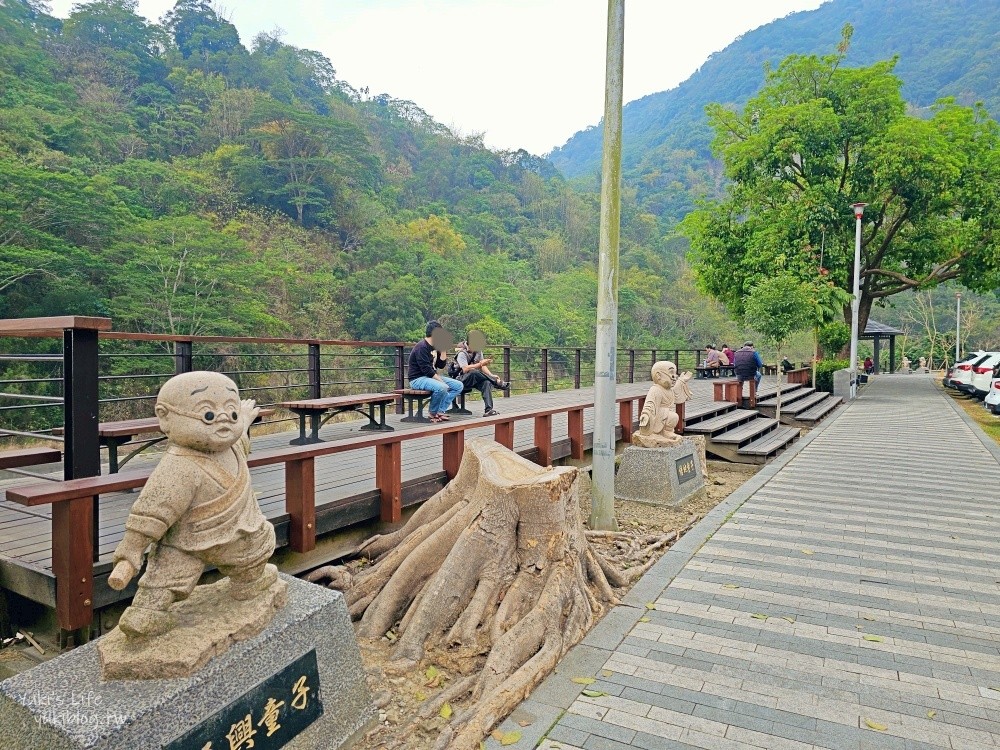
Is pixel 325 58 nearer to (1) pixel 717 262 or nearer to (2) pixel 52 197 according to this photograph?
(2) pixel 52 197

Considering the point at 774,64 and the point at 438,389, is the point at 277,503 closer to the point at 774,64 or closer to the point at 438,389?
the point at 438,389

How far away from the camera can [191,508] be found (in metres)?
2.47

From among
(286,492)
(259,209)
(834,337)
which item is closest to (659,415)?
(286,492)

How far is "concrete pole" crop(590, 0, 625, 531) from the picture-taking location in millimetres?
5641

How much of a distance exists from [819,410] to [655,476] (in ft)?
35.9

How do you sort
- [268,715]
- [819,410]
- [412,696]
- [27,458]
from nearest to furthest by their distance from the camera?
[268,715] < [412,696] < [27,458] < [819,410]

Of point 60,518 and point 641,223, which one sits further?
point 641,223

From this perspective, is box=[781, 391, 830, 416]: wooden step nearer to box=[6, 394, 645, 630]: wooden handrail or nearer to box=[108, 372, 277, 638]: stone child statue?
box=[6, 394, 645, 630]: wooden handrail

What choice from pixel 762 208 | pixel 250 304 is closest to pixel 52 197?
pixel 250 304

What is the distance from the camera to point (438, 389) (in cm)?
796

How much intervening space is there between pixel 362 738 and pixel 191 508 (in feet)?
4.50

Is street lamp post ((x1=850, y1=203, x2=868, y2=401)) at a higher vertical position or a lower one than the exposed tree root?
higher

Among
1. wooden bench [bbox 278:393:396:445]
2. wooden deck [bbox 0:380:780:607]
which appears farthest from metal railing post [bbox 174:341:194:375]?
wooden bench [bbox 278:393:396:445]

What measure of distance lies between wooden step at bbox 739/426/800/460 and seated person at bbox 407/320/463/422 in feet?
15.9
